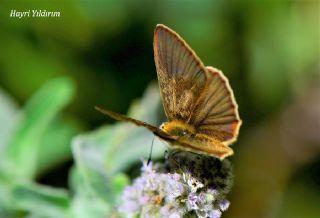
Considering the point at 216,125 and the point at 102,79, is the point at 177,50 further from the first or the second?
the point at 102,79

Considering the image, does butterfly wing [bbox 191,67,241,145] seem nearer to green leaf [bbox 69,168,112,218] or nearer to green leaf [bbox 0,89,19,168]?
green leaf [bbox 69,168,112,218]

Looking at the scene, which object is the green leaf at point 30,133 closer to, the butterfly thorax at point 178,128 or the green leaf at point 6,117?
the green leaf at point 6,117

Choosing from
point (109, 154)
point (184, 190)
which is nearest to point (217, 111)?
point (184, 190)

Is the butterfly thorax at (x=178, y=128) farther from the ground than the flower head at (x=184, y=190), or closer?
farther from the ground

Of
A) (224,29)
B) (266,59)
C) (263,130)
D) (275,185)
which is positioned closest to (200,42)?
(224,29)

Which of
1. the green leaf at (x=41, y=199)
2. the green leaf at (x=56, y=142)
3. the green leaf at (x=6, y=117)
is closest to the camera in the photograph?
the green leaf at (x=41, y=199)

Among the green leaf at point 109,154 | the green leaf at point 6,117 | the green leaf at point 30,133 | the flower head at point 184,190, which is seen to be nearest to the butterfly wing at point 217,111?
the flower head at point 184,190
